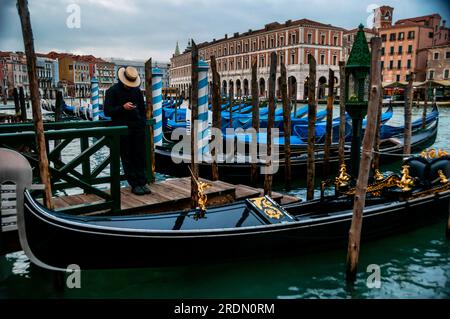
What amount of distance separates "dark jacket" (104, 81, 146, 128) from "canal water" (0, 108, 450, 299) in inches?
57.8

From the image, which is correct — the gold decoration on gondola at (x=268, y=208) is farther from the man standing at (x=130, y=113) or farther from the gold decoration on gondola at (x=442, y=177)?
the gold decoration on gondola at (x=442, y=177)

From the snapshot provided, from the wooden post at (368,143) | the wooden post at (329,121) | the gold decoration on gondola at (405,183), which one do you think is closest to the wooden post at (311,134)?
the wooden post at (329,121)

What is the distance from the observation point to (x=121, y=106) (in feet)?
12.4

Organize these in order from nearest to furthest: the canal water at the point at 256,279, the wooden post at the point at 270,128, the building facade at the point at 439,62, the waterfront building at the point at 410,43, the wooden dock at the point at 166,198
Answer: the canal water at the point at 256,279 < the wooden dock at the point at 166,198 < the wooden post at the point at 270,128 < the building facade at the point at 439,62 < the waterfront building at the point at 410,43

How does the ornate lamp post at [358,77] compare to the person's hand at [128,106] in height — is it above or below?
above

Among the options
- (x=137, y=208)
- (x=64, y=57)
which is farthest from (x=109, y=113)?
(x=64, y=57)

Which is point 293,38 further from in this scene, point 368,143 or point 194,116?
point 368,143

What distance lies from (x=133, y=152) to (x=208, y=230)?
1366 mm

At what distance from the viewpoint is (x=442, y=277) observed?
3.42m

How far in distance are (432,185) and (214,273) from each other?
2991 millimetres

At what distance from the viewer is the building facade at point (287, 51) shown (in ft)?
112

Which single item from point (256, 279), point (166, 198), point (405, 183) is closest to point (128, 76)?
point (166, 198)

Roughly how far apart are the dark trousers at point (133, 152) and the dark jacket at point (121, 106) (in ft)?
0.31
